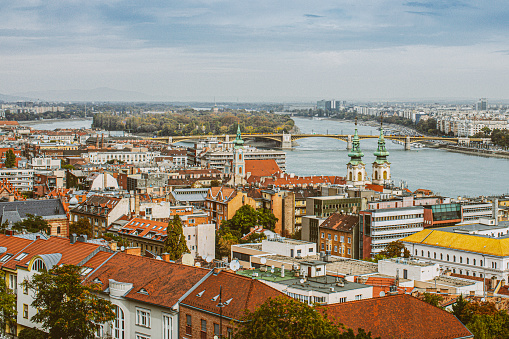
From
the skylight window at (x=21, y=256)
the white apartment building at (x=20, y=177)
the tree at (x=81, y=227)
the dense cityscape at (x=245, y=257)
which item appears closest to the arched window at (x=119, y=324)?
the dense cityscape at (x=245, y=257)

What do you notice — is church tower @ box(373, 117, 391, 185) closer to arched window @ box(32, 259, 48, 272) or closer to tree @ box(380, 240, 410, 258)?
tree @ box(380, 240, 410, 258)

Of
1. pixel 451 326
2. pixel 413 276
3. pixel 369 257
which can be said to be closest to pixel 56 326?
pixel 451 326

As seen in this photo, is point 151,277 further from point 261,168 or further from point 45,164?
point 45,164

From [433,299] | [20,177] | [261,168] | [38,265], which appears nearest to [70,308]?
[38,265]

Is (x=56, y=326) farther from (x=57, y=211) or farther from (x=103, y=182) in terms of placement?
(x=103, y=182)

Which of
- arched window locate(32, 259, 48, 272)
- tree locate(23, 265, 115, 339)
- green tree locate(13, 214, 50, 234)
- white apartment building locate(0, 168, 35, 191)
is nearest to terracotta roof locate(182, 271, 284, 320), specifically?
tree locate(23, 265, 115, 339)

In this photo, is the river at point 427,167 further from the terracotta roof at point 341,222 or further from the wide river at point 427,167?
the terracotta roof at point 341,222
